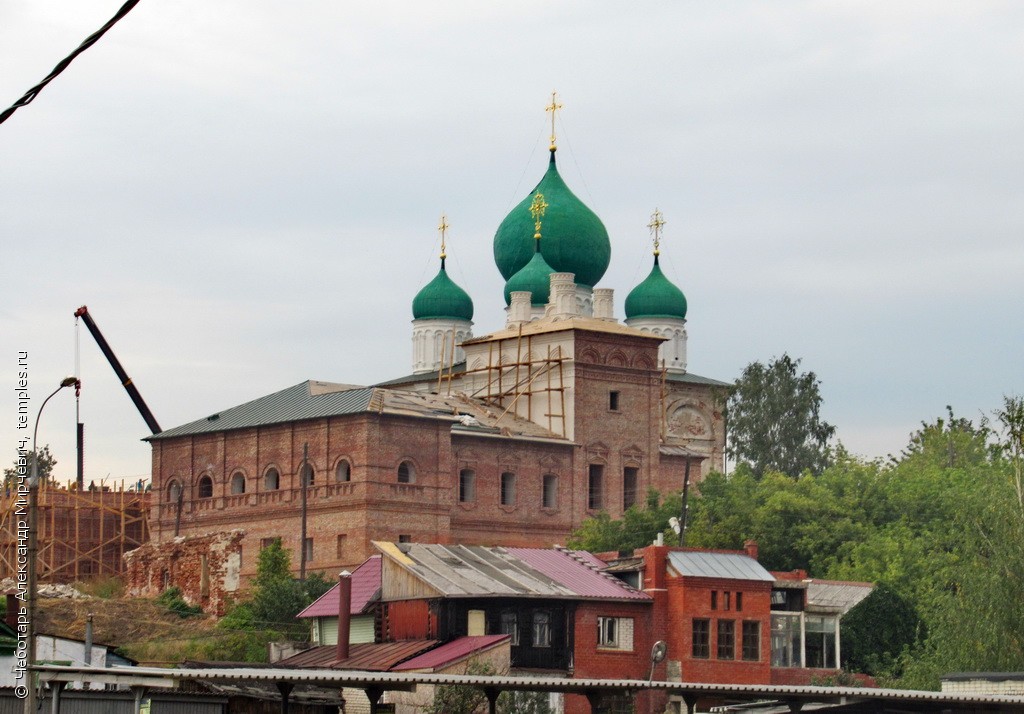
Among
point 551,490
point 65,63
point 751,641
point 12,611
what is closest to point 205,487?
point 551,490

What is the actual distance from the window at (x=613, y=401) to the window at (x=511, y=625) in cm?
2151

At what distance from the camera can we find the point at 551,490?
60375 mm

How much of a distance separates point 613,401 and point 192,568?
14601mm

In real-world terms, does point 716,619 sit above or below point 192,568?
below

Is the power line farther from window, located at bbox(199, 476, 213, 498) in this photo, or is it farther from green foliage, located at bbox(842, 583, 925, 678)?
window, located at bbox(199, 476, 213, 498)

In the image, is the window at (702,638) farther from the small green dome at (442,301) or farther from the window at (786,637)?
the small green dome at (442,301)

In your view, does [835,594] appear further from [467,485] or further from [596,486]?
[596,486]

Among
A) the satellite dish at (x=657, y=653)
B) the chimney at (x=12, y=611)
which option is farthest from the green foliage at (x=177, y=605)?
the satellite dish at (x=657, y=653)

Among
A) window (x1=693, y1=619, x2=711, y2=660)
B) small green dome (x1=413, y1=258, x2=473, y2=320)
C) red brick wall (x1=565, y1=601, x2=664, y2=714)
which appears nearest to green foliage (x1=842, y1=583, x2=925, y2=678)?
window (x1=693, y1=619, x2=711, y2=660)

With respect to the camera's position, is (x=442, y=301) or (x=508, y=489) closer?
(x=508, y=489)

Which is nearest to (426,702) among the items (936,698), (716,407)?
(936,698)

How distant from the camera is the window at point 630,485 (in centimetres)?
6275

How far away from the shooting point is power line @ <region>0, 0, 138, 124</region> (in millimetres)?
12969

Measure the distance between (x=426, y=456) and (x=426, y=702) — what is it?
2010 centimetres
